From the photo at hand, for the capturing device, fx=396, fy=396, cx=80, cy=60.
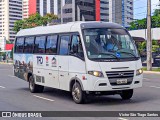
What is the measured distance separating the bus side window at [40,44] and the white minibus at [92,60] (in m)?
0.49

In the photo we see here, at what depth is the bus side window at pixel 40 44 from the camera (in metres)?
16.5

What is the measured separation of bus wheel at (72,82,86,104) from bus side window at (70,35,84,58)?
1.04 meters

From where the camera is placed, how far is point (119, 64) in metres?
13.0

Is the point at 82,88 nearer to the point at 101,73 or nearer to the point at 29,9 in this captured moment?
the point at 101,73

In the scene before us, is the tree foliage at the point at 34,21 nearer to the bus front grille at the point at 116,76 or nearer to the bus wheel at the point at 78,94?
the bus wheel at the point at 78,94

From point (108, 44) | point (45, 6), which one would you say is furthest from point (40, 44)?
point (45, 6)

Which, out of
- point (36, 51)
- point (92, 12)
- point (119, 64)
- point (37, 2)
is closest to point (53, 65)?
point (36, 51)

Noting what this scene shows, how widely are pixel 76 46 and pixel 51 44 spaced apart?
Answer: 227 centimetres

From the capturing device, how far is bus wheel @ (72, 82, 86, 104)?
13281 millimetres

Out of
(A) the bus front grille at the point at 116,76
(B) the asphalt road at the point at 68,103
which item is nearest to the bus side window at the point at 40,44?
(B) the asphalt road at the point at 68,103

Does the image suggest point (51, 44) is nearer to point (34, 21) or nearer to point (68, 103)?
point (68, 103)

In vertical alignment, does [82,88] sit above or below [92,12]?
below

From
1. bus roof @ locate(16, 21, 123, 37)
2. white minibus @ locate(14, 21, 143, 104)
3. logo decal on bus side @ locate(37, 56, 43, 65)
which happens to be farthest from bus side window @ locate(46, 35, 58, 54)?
logo decal on bus side @ locate(37, 56, 43, 65)

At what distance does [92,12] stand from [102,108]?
137 metres
